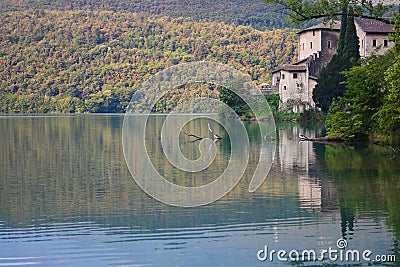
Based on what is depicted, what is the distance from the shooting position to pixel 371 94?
32156 mm

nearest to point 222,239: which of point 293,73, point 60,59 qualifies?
point 293,73

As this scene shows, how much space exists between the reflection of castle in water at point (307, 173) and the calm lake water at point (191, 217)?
1.3 inches

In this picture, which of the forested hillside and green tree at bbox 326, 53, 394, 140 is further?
the forested hillside

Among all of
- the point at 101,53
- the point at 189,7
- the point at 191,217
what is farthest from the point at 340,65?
the point at 189,7

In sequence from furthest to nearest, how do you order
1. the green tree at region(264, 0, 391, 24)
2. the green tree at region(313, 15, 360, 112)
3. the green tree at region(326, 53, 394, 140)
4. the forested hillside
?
the forested hillside
the green tree at region(313, 15, 360, 112)
the green tree at region(326, 53, 394, 140)
the green tree at region(264, 0, 391, 24)

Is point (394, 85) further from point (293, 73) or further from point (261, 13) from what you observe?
point (261, 13)

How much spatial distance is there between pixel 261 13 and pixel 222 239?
545 feet

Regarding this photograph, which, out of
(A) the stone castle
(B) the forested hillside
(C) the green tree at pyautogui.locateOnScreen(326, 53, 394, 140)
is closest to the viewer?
(C) the green tree at pyautogui.locateOnScreen(326, 53, 394, 140)

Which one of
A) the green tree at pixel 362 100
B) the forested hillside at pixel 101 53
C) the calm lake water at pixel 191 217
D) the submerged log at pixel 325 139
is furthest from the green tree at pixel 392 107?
the forested hillside at pixel 101 53

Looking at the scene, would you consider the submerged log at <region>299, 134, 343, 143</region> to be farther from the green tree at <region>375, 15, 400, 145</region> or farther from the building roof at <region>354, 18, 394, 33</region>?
the building roof at <region>354, 18, 394, 33</region>

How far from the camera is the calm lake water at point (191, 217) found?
12383 millimetres
